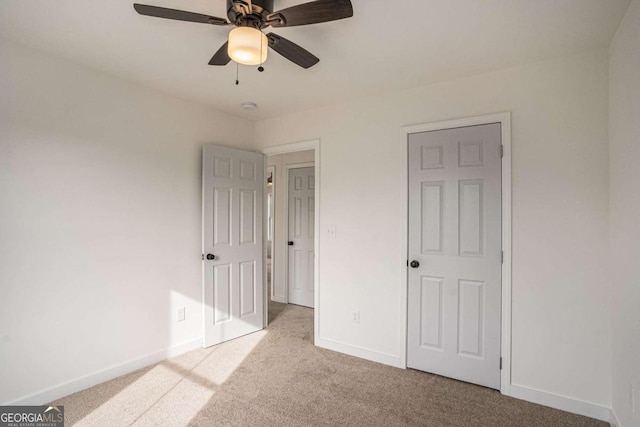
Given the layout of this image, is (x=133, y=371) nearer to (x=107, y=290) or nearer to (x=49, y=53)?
(x=107, y=290)

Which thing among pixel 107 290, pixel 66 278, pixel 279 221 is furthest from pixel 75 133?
pixel 279 221

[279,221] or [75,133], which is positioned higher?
[75,133]

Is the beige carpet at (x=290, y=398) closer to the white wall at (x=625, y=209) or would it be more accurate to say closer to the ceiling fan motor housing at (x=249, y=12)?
the white wall at (x=625, y=209)

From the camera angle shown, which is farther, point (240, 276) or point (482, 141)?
point (240, 276)

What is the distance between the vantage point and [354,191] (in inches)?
124

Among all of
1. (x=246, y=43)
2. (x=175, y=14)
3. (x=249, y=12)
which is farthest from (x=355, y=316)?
(x=175, y=14)

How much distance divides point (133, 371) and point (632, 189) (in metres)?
3.76

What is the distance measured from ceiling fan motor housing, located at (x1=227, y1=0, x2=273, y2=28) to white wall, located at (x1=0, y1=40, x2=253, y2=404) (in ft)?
5.48

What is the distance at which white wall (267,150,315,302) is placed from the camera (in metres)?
4.95

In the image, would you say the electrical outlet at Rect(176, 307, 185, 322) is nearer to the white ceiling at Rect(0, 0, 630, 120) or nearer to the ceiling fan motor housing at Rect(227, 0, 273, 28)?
the white ceiling at Rect(0, 0, 630, 120)

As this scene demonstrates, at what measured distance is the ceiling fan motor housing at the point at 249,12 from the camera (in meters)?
1.48

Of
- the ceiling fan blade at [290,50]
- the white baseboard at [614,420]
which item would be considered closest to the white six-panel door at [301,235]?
the ceiling fan blade at [290,50]

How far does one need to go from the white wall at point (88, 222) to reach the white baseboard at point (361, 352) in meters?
1.34

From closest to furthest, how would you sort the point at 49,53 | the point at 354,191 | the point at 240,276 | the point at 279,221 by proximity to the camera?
the point at 49,53, the point at 354,191, the point at 240,276, the point at 279,221
